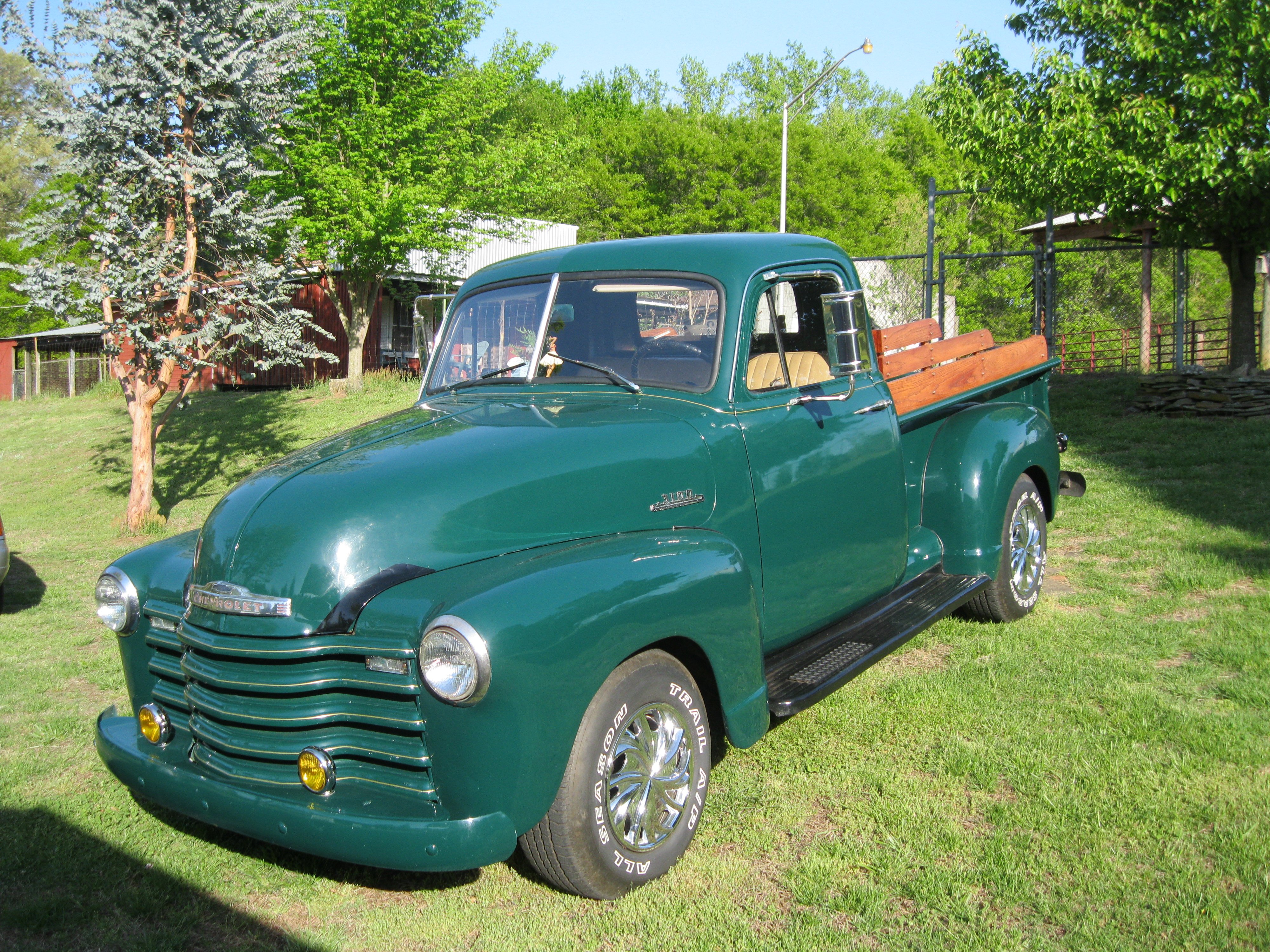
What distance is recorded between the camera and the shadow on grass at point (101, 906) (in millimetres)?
3113

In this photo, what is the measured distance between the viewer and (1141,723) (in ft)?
14.4

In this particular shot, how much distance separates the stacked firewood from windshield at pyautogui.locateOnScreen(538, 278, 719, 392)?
10.4 m

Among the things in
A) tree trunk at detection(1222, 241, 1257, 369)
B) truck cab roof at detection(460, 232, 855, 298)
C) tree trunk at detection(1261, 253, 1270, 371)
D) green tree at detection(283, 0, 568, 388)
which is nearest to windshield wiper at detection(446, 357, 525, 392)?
truck cab roof at detection(460, 232, 855, 298)

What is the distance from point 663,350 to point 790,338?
31.8 inches

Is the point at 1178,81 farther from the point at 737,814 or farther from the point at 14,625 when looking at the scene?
the point at 14,625

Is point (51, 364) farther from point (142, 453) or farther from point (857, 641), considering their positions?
point (857, 641)

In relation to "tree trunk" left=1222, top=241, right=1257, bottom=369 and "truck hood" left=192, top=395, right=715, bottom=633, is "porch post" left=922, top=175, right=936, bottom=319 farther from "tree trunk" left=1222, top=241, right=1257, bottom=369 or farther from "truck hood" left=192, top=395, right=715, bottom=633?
"truck hood" left=192, top=395, right=715, bottom=633

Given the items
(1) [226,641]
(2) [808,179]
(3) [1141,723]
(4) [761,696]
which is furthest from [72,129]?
(2) [808,179]

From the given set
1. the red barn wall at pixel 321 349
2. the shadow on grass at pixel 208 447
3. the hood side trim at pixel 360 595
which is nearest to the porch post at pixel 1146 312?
the shadow on grass at pixel 208 447

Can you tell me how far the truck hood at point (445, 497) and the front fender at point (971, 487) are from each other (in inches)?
84.7

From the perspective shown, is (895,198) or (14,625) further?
(895,198)

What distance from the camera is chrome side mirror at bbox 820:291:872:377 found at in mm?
4289

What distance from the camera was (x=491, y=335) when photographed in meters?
4.61

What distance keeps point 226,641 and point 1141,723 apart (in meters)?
3.74
